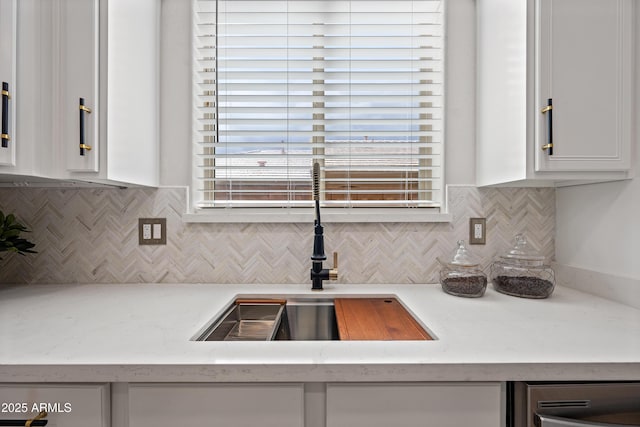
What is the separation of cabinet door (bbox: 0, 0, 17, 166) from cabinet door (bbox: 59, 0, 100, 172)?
0.12m

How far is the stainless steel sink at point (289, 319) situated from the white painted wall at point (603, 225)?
3.63 feet

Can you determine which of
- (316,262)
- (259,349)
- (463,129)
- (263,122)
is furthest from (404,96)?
(259,349)

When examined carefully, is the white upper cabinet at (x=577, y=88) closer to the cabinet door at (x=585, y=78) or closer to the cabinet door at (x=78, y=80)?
the cabinet door at (x=585, y=78)

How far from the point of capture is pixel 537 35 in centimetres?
112

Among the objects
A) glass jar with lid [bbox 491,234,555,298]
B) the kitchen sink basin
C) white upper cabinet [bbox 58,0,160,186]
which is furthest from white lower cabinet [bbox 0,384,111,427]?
glass jar with lid [bbox 491,234,555,298]

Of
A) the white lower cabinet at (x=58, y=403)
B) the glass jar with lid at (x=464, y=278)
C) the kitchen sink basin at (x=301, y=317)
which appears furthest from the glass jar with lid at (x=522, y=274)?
the white lower cabinet at (x=58, y=403)

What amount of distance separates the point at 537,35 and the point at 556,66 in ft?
0.42

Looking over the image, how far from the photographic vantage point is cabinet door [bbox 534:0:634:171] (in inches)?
43.6

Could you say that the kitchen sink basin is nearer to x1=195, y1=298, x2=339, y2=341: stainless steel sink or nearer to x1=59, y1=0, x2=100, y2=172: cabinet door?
x1=195, y1=298, x2=339, y2=341: stainless steel sink

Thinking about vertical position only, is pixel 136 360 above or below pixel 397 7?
below

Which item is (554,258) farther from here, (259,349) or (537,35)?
(259,349)

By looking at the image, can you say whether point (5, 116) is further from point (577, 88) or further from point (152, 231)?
point (577, 88)

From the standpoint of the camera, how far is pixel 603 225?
1.26 meters

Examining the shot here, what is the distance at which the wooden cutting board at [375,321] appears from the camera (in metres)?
0.95
